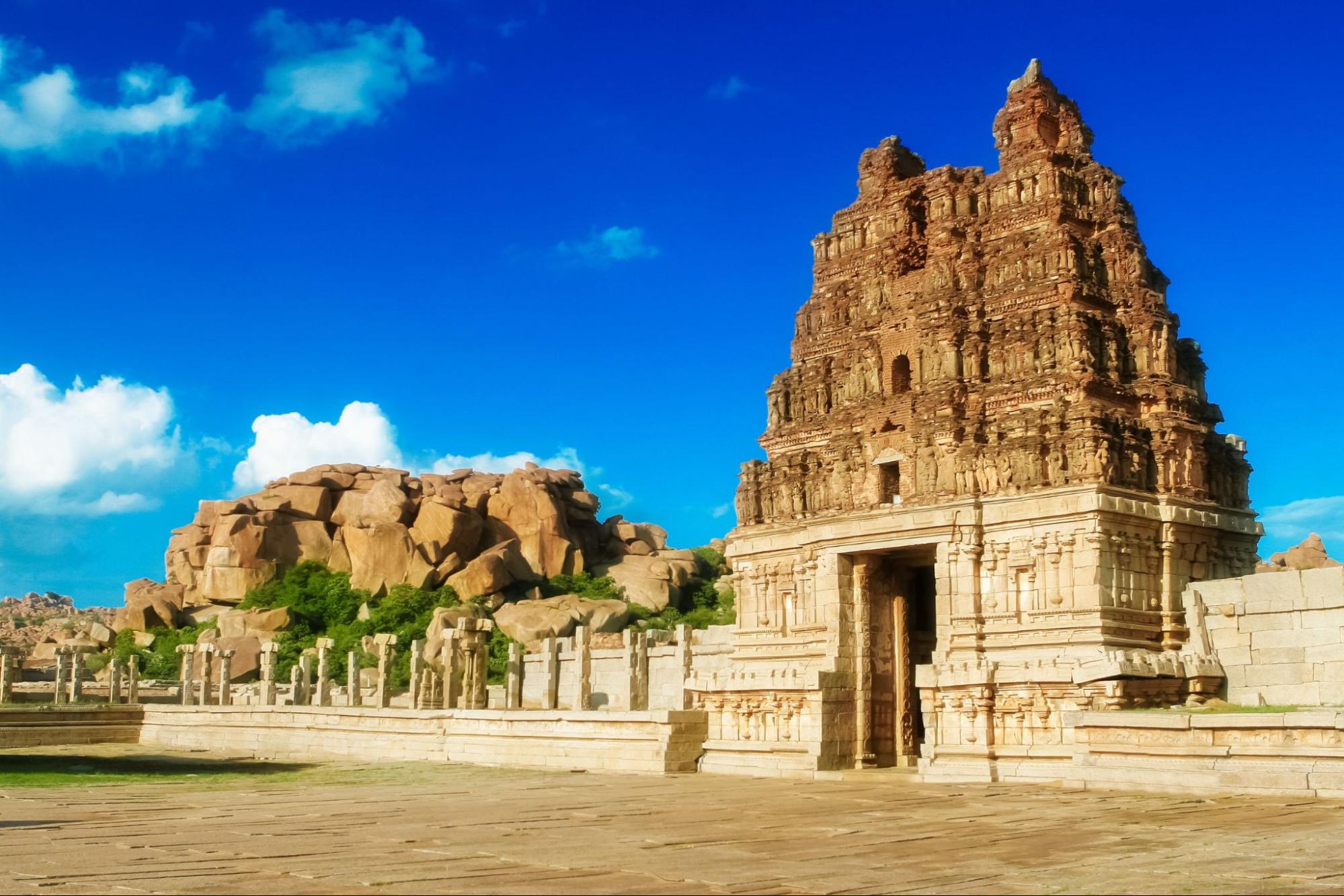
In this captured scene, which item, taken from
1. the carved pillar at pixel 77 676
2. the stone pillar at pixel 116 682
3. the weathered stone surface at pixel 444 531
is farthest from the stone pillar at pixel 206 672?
the weathered stone surface at pixel 444 531

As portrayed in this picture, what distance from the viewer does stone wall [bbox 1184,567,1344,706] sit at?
19.4 metres

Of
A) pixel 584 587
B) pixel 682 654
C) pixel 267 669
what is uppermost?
pixel 584 587

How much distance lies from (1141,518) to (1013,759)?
492 cm

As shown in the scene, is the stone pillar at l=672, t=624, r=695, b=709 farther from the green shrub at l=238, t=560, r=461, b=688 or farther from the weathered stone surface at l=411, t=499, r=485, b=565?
the weathered stone surface at l=411, t=499, r=485, b=565

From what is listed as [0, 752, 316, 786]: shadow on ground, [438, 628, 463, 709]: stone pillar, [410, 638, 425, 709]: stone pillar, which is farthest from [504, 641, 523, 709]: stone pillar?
[0, 752, 316, 786]: shadow on ground

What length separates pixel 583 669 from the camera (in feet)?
127

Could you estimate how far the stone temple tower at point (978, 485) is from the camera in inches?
843

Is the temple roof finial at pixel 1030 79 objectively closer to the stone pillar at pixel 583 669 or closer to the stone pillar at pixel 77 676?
the stone pillar at pixel 583 669

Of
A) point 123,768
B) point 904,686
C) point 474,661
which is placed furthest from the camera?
point 474,661

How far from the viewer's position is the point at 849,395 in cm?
2625

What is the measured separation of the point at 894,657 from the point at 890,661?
0.11m

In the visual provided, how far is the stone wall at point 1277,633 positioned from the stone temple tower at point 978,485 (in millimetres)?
533

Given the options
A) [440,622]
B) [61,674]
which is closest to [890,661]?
[440,622]

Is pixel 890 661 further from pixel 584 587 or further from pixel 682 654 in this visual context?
pixel 584 587
